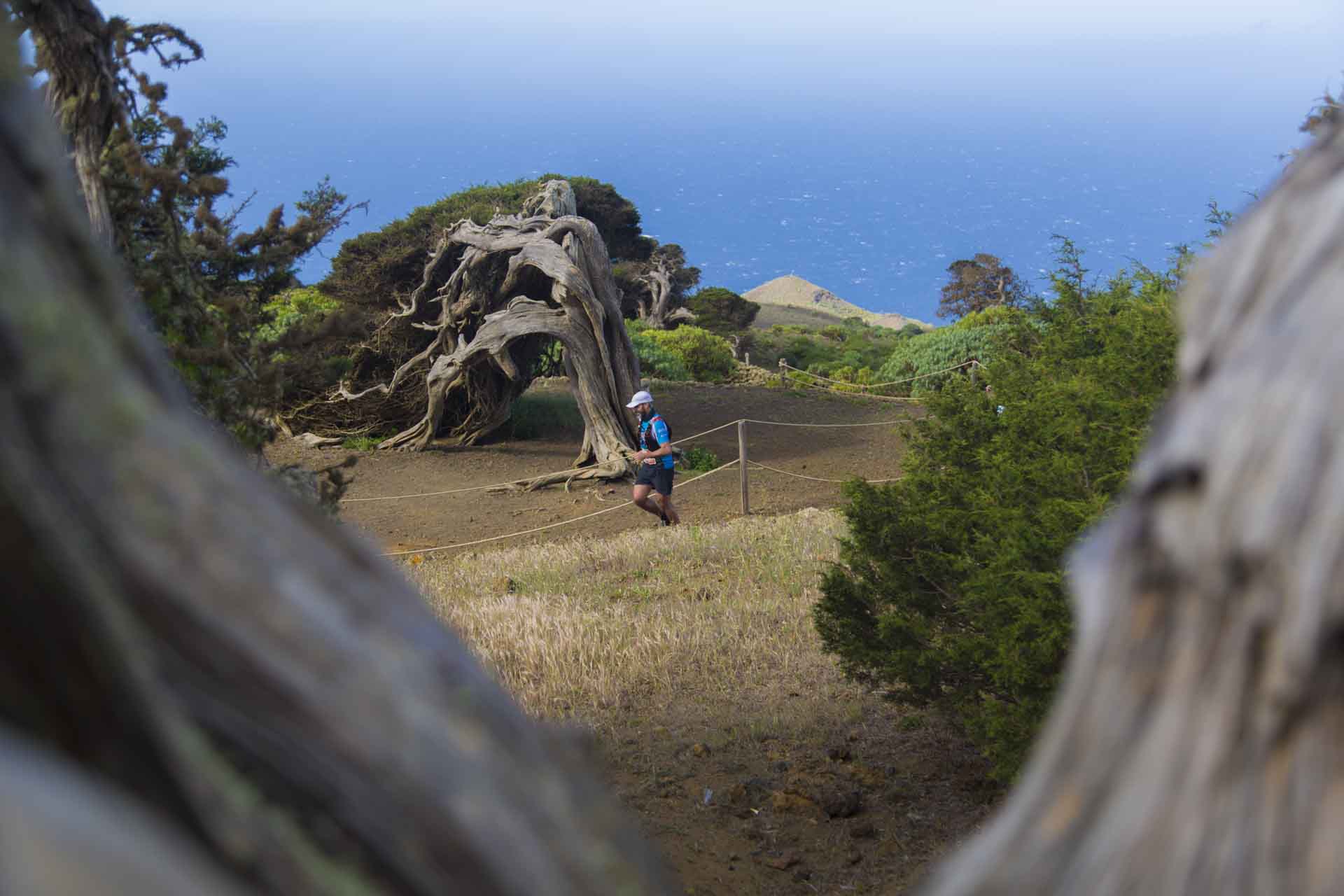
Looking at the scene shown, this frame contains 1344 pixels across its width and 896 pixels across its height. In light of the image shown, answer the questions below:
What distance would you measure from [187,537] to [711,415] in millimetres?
18282

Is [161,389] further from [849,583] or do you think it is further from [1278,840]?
[849,583]

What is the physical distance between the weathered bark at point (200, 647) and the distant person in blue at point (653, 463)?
1065 centimetres

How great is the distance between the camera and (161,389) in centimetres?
94

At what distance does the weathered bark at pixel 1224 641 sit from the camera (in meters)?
0.89

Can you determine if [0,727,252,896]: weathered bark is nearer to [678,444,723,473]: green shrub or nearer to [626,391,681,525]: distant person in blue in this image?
[626,391,681,525]: distant person in blue

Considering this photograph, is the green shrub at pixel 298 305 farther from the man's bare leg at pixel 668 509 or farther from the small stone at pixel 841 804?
the small stone at pixel 841 804

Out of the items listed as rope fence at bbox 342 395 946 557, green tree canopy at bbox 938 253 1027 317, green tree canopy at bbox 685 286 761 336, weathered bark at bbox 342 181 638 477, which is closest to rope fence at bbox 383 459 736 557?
rope fence at bbox 342 395 946 557

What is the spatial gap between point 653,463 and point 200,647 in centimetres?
1142

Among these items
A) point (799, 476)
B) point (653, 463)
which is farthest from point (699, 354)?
point (653, 463)

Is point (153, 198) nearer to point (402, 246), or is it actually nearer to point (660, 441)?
point (660, 441)

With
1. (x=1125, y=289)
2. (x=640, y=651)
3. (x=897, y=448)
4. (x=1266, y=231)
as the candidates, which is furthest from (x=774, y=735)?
(x=897, y=448)

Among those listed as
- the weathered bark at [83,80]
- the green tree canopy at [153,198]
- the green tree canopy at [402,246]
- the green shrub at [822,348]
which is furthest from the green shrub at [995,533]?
the green shrub at [822,348]

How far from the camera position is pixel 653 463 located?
40.4 ft

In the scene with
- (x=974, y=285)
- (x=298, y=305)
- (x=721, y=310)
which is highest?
(x=974, y=285)
